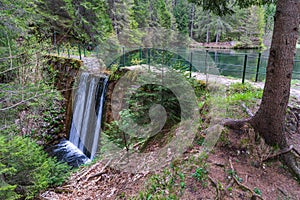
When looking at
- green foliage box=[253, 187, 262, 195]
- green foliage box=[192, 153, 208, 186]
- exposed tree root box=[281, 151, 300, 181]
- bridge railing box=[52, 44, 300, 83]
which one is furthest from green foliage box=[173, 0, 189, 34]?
green foliage box=[253, 187, 262, 195]

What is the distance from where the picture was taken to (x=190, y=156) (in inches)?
126

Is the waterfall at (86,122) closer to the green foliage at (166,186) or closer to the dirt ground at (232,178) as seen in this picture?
the dirt ground at (232,178)

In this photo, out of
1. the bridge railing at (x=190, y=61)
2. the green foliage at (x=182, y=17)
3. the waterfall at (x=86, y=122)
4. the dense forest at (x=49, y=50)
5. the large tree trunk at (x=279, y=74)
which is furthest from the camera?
the green foliage at (x=182, y=17)

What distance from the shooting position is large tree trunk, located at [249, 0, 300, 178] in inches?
102

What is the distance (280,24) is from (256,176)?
6.77ft

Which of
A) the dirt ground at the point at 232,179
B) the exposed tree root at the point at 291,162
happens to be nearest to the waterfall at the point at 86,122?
the dirt ground at the point at 232,179

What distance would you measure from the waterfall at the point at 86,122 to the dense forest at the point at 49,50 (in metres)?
0.87

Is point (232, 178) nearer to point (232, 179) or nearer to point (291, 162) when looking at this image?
point (232, 179)

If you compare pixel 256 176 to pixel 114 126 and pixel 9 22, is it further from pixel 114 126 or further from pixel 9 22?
pixel 9 22

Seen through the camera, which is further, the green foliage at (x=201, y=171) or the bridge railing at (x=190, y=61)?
the bridge railing at (x=190, y=61)

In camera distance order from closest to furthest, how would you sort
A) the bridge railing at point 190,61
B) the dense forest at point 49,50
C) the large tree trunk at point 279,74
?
the large tree trunk at point 279,74 → the dense forest at point 49,50 → the bridge railing at point 190,61

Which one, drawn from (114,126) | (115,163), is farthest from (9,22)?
(115,163)

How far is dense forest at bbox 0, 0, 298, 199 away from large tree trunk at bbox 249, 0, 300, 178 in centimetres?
73

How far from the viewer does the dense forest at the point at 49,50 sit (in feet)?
10.5
